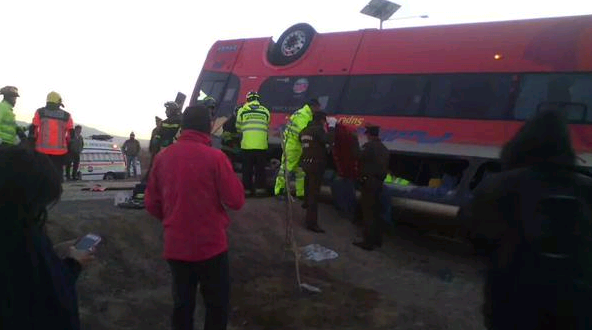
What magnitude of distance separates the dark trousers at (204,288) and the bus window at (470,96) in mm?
5358

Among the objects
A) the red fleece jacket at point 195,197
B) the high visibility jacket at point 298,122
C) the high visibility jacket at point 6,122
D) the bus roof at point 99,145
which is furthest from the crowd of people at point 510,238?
the bus roof at point 99,145

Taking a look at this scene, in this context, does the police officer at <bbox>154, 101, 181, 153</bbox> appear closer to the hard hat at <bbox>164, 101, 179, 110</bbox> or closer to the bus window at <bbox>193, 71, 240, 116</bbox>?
the hard hat at <bbox>164, 101, 179, 110</bbox>

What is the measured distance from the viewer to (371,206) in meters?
8.77

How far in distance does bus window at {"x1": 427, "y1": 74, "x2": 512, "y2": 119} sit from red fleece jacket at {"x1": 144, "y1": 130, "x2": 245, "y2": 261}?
518 centimetres

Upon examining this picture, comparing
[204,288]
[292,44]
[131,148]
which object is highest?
[292,44]

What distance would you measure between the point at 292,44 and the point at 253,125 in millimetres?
2437

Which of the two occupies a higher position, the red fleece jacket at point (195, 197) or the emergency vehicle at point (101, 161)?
the red fleece jacket at point (195, 197)

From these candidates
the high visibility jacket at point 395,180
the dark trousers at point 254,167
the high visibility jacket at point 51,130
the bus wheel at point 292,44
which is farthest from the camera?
the bus wheel at point 292,44

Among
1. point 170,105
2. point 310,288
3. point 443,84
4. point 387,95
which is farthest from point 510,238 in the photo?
A: point 170,105

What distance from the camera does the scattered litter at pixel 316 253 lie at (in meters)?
8.27

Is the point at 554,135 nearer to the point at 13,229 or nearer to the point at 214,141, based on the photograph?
the point at 13,229

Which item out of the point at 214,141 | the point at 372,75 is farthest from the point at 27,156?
the point at 214,141

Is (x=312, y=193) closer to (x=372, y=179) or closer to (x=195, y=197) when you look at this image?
(x=372, y=179)

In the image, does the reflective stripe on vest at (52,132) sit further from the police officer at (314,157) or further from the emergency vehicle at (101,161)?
the emergency vehicle at (101,161)
